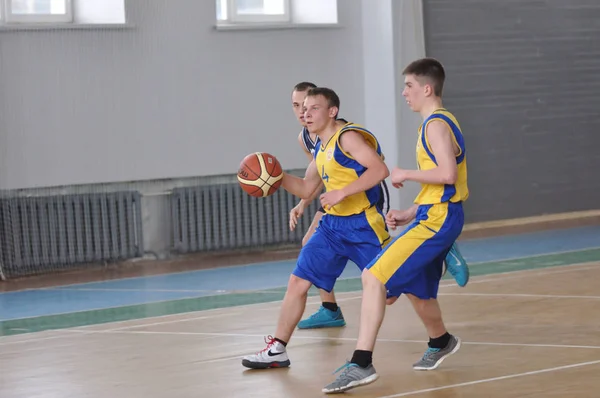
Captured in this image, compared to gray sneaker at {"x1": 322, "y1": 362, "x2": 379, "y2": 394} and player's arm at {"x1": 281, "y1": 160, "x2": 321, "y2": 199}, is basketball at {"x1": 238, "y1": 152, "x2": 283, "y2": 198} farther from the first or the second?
gray sneaker at {"x1": 322, "y1": 362, "x2": 379, "y2": 394}

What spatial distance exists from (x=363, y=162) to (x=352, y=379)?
1327 millimetres

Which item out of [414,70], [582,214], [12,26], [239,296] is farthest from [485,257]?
[414,70]

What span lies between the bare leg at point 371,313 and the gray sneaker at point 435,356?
1.99ft

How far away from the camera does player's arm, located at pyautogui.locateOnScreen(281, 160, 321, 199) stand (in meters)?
6.83

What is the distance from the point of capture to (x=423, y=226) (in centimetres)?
594

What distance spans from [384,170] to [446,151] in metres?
0.62

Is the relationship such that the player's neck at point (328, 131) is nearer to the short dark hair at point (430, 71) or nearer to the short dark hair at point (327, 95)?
the short dark hair at point (327, 95)

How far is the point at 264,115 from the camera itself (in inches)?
519

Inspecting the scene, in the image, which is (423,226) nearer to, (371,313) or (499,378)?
(371,313)

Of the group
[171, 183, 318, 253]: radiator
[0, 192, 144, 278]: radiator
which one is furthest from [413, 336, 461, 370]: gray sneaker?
[171, 183, 318, 253]: radiator

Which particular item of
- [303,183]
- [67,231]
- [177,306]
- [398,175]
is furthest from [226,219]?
[398,175]

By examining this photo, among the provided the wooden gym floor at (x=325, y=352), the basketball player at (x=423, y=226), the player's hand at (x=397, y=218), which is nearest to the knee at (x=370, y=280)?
the basketball player at (x=423, y=226)

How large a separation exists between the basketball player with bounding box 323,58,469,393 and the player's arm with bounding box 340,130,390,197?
13.6 inches

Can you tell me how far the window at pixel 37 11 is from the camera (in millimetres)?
11938
